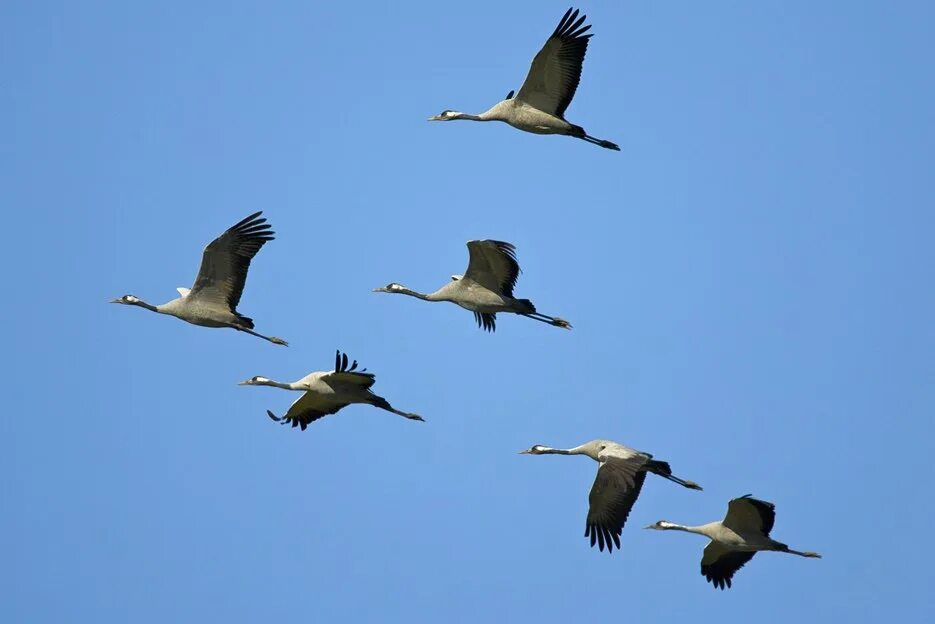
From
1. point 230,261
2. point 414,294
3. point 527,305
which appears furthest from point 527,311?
point 230,261

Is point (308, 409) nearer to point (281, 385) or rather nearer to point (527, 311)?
point (281, 385)

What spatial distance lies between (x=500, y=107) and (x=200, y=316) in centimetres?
477

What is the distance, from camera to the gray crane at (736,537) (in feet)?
64.5

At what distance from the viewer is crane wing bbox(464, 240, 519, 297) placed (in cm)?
2139

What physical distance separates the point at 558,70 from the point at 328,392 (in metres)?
5.02

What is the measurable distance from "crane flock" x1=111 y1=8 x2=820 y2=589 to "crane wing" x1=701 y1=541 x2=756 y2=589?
1cm

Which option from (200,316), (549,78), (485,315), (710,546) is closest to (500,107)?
(549,78)

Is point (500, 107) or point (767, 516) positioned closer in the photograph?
point (767, 516)

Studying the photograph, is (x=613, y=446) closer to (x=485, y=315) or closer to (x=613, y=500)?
(x=613, y=500)

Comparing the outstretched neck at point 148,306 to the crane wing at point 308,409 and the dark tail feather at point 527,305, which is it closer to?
the crane wing at point 308,409

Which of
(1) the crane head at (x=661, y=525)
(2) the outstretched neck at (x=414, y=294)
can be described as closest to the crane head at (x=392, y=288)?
(2) the outstretched neck at (x=414, y=294)

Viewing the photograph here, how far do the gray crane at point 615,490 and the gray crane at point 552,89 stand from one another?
4.42m

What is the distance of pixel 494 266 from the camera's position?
71.4 ft

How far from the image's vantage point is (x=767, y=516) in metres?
19.7
